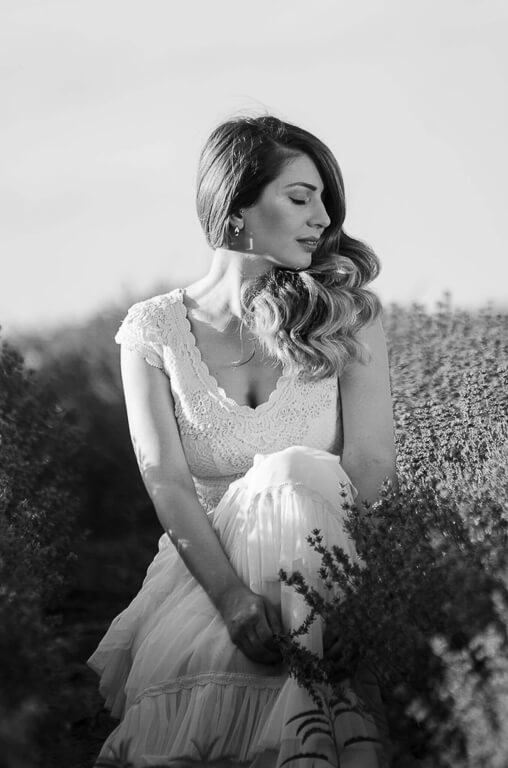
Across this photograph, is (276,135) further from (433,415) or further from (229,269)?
(433,415)

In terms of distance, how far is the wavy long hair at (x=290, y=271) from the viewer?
318 cm

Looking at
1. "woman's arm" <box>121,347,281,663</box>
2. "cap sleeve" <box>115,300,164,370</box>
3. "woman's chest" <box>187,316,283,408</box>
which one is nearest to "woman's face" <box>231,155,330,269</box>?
"woman's chest" <box>187,316,283,408</box>

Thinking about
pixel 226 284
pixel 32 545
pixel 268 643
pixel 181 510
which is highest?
pixel 226 284

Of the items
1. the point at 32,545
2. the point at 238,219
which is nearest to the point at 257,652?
the point at 238,219

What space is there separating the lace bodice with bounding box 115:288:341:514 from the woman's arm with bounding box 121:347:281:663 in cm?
5

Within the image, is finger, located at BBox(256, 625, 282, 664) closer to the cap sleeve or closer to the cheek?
the cap sleeve

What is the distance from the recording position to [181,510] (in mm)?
2926

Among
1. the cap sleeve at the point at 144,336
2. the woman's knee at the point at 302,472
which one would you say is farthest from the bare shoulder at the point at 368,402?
the cap sleeve at the point at 144,336

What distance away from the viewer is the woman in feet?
8.57

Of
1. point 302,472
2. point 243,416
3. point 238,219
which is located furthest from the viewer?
point 238,219

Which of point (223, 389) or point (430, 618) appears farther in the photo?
point (223, 389)

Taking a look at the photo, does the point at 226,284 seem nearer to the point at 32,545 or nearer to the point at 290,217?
the point at 290,217

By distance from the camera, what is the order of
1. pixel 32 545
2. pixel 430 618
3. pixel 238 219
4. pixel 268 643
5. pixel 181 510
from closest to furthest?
pixel 430 618
pixel 268 643
pixel 181 510
pixel 238 219
pixel 32 545

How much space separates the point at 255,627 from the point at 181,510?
20.6 inches
